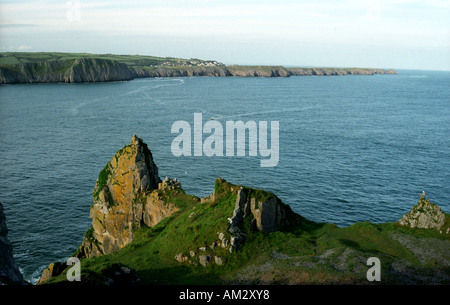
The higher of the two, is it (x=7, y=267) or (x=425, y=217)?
(x=425, y=217)

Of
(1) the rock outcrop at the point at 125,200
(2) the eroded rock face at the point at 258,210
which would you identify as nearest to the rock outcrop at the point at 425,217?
(2) the eroded rock face at the point at 258,210

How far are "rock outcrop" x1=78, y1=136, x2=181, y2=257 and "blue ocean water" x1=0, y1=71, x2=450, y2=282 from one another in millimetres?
7153

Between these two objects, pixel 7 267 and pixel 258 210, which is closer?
pixel 7 267

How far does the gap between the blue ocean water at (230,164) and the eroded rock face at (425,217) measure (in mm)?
20139

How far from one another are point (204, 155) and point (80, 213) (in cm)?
3785

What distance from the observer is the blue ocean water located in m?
67.0

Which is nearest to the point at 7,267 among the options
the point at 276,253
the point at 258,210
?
the point at 258,210

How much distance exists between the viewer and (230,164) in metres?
91.7

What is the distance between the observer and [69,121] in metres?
140

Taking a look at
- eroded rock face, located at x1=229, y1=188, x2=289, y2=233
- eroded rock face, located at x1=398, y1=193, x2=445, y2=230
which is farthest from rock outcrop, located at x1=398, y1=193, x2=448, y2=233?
eroded rock face, located at x1=229, y1=188, x2=289, y2=233

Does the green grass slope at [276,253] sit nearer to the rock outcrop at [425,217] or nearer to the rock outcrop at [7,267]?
the rock outcrop at [425,217]

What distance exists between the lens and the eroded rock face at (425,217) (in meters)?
42.9

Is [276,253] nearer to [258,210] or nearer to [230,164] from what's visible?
[258,210]
